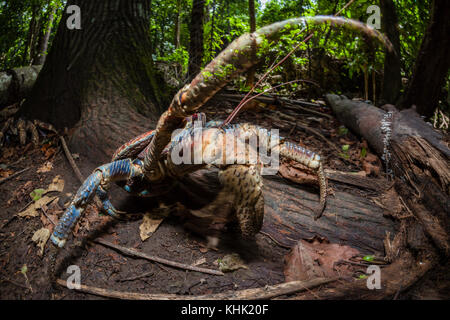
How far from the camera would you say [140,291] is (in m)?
1.73

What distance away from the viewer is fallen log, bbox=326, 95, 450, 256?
195cm

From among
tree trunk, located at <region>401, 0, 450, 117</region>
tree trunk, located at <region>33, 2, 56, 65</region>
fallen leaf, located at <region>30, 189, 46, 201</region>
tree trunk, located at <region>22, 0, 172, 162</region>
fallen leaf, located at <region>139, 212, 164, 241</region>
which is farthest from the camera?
tree trunk, located at <region>33, 2, 56, 65</region>

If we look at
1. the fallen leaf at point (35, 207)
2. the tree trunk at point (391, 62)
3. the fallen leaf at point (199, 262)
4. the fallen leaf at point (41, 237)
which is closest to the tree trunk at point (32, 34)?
the fallen leaf at point (35, 207)

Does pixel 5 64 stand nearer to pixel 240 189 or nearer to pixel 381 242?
pixel 240 189

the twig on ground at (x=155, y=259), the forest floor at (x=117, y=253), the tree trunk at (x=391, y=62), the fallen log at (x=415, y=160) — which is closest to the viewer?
the forest floor at (x=117, y=253)

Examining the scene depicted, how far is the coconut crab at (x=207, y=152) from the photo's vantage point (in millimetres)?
1021

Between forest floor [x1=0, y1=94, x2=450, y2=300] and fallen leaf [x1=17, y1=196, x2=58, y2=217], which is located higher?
fallen leaf [x1=17, y1=196, x2=58, y2=217]

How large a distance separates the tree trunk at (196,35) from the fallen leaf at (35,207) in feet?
9.07

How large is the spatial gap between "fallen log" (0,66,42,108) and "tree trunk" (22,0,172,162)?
127 cm

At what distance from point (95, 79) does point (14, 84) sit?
199cm

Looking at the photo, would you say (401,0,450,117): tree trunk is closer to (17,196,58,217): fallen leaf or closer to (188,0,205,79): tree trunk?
(188,0,205,79): tree trunk

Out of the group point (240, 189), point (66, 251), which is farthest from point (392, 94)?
point (66, 251)

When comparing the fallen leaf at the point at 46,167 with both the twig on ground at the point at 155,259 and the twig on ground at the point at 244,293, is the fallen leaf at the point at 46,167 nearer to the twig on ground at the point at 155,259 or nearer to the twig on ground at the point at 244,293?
the twig on ground at the point at 155,259

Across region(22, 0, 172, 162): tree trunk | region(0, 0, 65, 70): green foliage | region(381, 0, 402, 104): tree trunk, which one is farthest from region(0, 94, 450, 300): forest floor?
region(0, 0, 65, 70): green foliage
